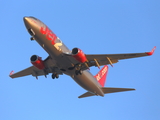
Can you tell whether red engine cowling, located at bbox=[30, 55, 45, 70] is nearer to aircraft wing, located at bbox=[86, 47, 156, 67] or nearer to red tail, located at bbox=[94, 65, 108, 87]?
aircraft wing, located at bbox=[86, 47, 156, 67]

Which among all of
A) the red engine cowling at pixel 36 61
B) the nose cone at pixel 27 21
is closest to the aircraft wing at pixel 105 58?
the red engine cowling at pixel 36 61

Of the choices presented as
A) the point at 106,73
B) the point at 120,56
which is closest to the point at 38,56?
the point at 120,56

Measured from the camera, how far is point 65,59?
40562mm

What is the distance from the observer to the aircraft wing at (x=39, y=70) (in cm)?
4386

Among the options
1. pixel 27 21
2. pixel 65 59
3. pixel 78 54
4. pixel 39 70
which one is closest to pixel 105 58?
pixel 78 54

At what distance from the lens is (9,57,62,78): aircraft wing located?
144 ft

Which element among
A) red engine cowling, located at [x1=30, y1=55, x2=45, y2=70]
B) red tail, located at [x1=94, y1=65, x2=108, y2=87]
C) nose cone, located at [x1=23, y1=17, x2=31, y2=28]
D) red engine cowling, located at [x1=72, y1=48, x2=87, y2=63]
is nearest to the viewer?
nose cone, located at [x1=23, y1=17, x2=31, y2=28]

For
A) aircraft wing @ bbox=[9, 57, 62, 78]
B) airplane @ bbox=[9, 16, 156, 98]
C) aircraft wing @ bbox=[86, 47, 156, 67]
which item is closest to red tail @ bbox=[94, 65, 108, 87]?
airplane @ bbox=[9, 16, 156, 98]

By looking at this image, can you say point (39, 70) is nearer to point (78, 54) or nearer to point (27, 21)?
point (78, 54)

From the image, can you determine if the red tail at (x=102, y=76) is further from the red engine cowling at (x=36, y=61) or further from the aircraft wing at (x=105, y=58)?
the red engine cowling at (x=36, y=61)

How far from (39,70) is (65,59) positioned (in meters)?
8.93

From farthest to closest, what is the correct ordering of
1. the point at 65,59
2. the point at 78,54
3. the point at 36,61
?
1. the point at 36,61
2. the point at 65,59
3. the point at 78,54

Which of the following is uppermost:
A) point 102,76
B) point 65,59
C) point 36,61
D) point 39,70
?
point 36,61

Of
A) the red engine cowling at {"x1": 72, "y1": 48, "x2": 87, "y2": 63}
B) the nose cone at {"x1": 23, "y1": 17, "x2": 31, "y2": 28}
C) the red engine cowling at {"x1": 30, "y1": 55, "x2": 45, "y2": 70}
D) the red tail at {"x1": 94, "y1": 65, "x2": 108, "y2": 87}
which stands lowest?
the red tail at {"x1": 94, "y1": 65, "x2": 108, "y2": 87}
